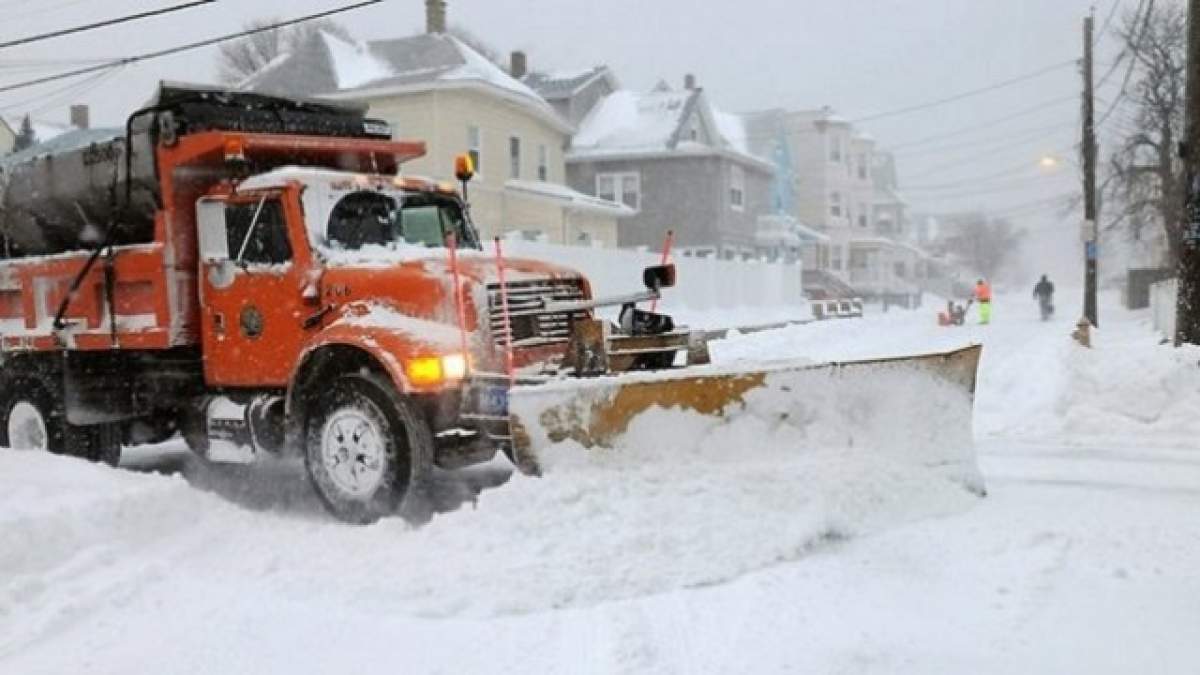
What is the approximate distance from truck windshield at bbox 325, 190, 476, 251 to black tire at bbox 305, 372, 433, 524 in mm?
1230

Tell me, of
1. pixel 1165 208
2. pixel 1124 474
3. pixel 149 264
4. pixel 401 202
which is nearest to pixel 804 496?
pixel 1124 474

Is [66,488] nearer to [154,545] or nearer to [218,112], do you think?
[154,545]

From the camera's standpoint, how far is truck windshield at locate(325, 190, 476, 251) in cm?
812

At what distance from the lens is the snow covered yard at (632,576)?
15.4ft

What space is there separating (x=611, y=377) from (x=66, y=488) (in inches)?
142

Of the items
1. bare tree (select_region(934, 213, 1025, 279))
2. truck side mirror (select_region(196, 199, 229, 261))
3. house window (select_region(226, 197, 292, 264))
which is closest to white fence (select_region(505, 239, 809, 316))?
truck side mirror (select_region(196, 199, 229, 261))

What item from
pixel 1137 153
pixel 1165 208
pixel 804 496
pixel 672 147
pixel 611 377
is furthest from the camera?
pixel 672 147

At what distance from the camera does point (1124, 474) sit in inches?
327

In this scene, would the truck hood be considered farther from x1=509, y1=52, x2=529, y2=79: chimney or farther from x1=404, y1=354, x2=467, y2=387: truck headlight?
x1=509, y1=52, x2=529, y2=79: chimney

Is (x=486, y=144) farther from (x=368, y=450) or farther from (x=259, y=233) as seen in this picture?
(x=368, y=450)

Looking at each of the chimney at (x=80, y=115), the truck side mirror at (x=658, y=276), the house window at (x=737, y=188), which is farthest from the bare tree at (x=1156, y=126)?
the chimney at (x=80, y=115)

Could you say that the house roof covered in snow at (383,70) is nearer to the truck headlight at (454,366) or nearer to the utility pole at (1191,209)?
the utility pole at (1191,209)

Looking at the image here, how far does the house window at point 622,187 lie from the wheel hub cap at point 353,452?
117ft

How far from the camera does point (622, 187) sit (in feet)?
141
